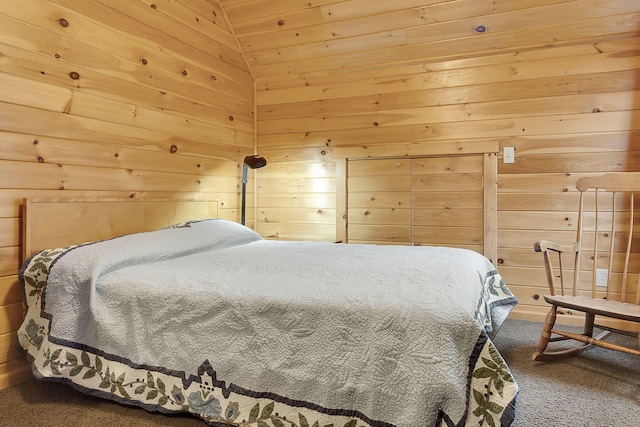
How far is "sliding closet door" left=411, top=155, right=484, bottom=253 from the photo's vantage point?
3047mm

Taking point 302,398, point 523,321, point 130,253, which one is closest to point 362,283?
point 302,398

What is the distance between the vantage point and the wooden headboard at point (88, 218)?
1917mm

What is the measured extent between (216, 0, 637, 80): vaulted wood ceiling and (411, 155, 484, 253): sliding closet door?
81 cm

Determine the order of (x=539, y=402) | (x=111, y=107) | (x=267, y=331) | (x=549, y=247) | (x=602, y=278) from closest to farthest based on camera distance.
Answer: (x=267, y=331), (x=539, y=402), (x=549, y=247), (x=111, y=107), (x=602, y=278)

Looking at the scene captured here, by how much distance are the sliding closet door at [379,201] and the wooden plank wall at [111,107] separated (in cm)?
101

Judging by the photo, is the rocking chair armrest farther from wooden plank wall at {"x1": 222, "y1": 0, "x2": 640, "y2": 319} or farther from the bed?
wooden plank wall at {"x1": 222, "y1": 0, "x2": 640, "y2": 319}

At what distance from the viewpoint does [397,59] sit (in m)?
3.17

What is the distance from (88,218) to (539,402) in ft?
7.66

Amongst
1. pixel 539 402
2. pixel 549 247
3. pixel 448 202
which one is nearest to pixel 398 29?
pixel 448 202

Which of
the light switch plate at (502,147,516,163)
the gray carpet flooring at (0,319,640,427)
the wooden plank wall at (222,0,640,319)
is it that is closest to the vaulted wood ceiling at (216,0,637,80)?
the wooden plank wall at (222,0,640,319)

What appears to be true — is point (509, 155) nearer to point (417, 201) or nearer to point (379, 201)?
point (417, 201)

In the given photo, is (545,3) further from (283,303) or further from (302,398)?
(302,398)

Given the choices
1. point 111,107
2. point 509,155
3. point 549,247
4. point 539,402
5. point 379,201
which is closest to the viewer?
point 539,402

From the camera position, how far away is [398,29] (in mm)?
2977
